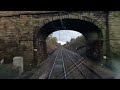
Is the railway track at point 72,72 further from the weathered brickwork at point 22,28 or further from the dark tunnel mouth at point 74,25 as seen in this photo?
the dark tunnel mouth at point 74,25

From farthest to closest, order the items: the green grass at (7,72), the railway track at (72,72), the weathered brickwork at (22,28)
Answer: the weathered brickwork at (22,28) < the railway track at (72,72) < the green grass at (7,72)

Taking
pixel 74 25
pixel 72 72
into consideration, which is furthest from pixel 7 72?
pixel 74 25

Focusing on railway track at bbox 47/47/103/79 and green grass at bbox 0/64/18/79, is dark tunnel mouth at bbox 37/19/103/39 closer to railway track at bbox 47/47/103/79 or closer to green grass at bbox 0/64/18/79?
railway track at bbox 47/47/103/79

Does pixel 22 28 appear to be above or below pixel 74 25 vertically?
below

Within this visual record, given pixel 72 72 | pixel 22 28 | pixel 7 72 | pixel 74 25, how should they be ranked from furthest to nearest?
1. pixel 74 25
2. pixel 22 28
3. pixel 72 72
4. pixel 7 72

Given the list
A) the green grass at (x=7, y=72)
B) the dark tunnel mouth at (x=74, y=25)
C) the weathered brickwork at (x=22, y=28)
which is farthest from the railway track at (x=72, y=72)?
the dark tunnel mouth at (x=74, y=25)

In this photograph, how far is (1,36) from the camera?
61.0 ft

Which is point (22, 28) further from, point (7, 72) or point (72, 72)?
point (72, 72)

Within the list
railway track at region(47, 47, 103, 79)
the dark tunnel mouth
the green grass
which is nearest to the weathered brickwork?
the dark tunnel mouth

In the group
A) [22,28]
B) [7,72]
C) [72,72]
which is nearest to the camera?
[7,72]

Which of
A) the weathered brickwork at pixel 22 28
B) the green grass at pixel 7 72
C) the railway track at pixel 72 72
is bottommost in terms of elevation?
the railway track at pixel 72 72

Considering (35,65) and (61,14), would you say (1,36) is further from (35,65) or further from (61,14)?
(61,14)

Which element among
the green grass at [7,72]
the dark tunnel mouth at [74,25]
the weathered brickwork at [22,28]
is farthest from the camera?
the dark tunnel mouth at [74,25]

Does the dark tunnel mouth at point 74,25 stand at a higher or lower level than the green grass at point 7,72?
higher
